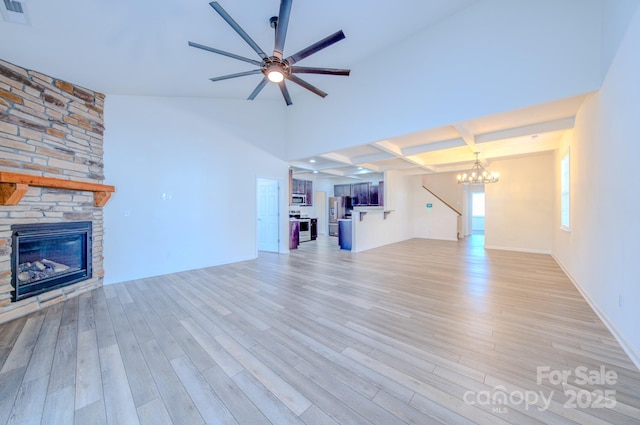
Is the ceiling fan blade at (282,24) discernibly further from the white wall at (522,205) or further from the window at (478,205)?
the window at (478,205)

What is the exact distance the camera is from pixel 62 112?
3385 millimetres

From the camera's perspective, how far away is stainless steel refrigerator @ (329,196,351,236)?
1033 cm

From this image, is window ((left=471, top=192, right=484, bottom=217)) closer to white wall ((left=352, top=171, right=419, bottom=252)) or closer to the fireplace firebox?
white wall ((left=352, top=171, right=419, bottom=252))

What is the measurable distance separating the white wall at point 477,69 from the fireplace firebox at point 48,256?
4.69 meters

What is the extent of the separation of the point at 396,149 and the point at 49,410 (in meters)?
5.89

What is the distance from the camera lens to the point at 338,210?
409 inches

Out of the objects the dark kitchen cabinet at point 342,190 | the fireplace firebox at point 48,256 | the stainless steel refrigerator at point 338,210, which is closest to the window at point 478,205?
the dark kitchen cabinet at point 342,190

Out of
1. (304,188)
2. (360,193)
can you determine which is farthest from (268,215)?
(360,193)

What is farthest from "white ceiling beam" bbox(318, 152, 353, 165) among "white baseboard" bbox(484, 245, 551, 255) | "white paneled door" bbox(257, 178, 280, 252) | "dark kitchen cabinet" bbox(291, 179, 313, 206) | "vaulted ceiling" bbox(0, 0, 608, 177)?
"white baseboard" bbox(484, 245, 551, 255)

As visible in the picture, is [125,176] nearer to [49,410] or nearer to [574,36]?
[49,410]

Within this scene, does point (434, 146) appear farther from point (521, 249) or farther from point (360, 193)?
point (360, 193)

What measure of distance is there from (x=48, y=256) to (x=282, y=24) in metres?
4.15

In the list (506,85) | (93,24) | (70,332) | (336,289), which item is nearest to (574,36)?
(506,85)

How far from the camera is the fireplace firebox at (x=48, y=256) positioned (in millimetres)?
2828
